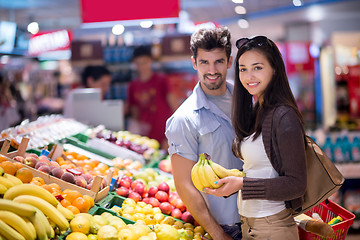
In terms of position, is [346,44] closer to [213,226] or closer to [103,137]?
[103,137]

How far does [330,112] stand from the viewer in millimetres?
11312

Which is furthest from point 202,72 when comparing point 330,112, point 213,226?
point 330,112

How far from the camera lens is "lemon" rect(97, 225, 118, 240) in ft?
7.49

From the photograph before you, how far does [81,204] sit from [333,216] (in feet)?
5.80

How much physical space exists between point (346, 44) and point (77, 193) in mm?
10678

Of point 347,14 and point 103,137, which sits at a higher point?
point 347,14

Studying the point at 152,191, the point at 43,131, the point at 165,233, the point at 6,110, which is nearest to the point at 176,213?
the point at 152,191

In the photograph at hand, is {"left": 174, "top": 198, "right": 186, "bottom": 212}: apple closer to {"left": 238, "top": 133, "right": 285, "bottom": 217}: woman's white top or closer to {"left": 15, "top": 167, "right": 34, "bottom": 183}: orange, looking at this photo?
{"left": 238, "top": 133, "right": 285, "bottom": 217}: woman's white top

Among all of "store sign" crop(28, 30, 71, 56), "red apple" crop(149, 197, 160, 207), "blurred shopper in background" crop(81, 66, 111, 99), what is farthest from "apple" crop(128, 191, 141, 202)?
"store sign" crop(28, 30, 71, 56)

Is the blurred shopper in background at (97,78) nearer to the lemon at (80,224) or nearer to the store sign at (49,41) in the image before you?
the lemon at (80,224)

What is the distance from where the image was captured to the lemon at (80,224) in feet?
7.48

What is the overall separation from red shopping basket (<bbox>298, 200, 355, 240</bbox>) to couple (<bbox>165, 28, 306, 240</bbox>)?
0.36 metres

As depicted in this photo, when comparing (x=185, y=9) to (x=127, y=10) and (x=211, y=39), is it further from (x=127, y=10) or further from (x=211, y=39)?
(x=211, y=39)

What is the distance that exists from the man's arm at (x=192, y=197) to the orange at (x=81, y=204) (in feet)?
2.03
